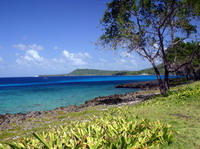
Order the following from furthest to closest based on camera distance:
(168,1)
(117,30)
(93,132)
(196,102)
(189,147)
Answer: (117,30), (168,1), (196,102), (93,132), (189,147)

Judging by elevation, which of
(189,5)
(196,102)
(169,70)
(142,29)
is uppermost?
(189,5)

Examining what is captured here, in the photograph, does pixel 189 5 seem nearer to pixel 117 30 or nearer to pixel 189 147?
pixel 117 30

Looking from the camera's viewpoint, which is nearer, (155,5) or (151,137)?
(151,137)

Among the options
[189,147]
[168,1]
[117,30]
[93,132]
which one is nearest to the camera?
[189,147]

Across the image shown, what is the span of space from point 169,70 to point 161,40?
2.99m

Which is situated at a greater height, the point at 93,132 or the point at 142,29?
the point at 142,29

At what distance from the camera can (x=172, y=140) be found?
15.2ft

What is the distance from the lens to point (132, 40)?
17.2 metres

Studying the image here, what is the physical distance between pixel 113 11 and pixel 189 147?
54.3ft

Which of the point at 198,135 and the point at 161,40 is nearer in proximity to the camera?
the point at 198,135

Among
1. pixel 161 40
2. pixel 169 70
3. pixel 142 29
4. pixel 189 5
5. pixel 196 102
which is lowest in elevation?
pixel 196 102

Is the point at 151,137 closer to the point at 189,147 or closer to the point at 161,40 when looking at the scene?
the point at 189,147

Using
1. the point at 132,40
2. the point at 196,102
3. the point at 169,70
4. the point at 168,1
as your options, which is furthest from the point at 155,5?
the point at 196,102

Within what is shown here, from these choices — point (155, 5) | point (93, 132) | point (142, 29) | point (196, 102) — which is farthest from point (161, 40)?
point (93, 132)
